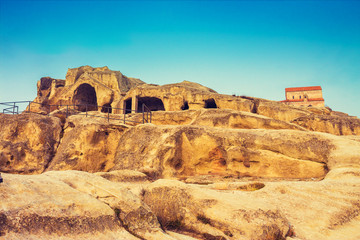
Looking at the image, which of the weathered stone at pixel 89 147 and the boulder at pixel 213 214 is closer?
the boulder at pixel 213 214

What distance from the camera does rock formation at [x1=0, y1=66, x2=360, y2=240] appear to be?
4.59m

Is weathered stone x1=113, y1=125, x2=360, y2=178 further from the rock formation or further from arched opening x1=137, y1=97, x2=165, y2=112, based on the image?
arched opening x1=137, y1=97, x2=165, y2=112

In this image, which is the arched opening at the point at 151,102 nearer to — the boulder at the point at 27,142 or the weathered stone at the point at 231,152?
the boulder at the point at 27,142

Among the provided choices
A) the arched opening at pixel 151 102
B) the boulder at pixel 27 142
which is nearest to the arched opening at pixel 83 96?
the arched opening at pixel 151 102

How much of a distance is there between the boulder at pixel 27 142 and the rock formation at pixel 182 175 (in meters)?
0.05

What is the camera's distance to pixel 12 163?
13969mm

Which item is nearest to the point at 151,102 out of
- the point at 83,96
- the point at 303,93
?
the point at 83,96

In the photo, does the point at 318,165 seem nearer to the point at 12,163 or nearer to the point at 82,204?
the point at 82,204

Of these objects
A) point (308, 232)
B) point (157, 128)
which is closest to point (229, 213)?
point (308, 232)

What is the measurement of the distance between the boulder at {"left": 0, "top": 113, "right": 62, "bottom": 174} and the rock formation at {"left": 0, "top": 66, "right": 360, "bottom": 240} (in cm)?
5

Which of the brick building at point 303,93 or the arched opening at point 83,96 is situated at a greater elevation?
the brick building at point 303,93

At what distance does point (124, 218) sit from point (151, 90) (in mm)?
20504

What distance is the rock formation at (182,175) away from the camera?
459cm

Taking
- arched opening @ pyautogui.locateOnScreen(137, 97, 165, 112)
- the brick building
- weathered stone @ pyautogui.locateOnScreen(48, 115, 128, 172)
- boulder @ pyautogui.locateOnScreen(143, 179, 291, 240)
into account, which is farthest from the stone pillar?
the brick building
